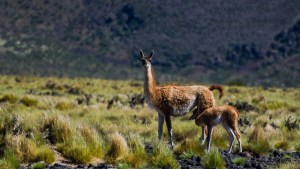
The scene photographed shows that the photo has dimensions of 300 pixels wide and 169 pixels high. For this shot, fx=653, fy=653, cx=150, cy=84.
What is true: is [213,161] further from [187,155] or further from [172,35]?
[172,35]

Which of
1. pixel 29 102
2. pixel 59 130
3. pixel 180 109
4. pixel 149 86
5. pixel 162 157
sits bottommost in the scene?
pixel 162 157

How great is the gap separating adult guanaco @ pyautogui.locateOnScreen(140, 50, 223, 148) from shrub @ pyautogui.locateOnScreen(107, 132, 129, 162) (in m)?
2.03

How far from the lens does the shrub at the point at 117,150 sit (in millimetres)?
13947

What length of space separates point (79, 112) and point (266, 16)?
15707 cm

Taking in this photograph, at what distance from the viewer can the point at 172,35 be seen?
177000mm

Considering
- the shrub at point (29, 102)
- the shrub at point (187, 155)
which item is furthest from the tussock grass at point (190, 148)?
the shrub at point (29, 102)

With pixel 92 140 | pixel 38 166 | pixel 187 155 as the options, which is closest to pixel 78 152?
pixel 92 140

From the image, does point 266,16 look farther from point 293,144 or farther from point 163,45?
point 293,144

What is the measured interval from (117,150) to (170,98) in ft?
8.51

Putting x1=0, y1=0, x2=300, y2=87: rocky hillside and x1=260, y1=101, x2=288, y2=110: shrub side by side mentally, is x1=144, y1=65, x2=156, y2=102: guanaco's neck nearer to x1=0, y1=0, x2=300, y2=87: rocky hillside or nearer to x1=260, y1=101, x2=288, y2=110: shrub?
x1=260, y1=101, x2=288, y2=110: shrub

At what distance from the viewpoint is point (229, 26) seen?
174m

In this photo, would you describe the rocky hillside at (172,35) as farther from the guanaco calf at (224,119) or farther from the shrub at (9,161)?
the shrub at (9,161)

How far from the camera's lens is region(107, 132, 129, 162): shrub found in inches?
549

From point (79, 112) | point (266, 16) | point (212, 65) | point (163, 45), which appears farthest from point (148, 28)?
point (79, 112)
